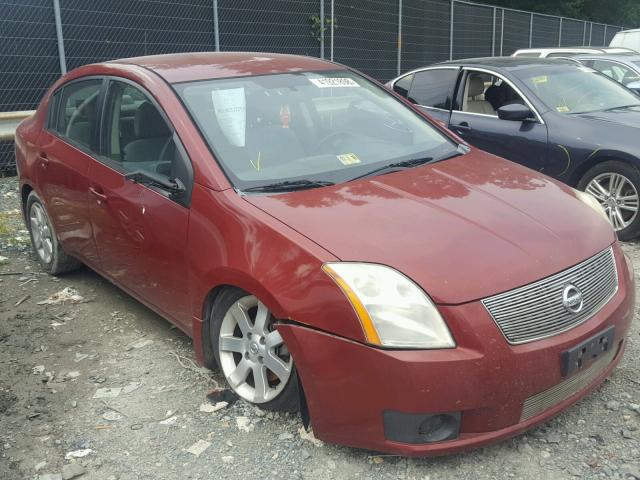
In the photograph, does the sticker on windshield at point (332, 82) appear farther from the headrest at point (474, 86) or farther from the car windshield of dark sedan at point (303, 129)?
the headrest at point (474, 86)

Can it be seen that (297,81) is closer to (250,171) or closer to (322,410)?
(250,171)

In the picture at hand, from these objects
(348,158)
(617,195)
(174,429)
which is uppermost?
(348,158)

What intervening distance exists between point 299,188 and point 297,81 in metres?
0.99

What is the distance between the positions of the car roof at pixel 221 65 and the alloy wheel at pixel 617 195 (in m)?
2.80

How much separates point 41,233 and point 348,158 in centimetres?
288

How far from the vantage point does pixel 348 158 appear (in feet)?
11.4

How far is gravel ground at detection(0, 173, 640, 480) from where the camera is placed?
2730mm

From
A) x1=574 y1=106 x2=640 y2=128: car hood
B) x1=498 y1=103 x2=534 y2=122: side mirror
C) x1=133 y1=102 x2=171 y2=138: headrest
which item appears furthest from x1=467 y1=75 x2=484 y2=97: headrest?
x1=133 y1=102 x2=171 y2=138: headrest

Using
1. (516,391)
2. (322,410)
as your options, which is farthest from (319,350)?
(516,391)

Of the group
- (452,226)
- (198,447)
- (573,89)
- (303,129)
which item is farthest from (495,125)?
(198,447)

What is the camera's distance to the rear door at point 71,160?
13.8 feet

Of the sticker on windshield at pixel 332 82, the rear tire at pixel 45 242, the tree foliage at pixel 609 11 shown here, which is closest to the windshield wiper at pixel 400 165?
the sticker on windshield at pixel 332 82

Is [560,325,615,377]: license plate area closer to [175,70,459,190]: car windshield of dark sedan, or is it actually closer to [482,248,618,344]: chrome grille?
[482,248,618,344]: chrome grille

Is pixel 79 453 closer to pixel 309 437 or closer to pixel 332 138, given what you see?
pixel 309 437
